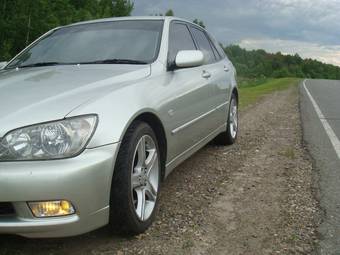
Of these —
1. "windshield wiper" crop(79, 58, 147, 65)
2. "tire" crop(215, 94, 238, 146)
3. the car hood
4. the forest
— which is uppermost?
the forest

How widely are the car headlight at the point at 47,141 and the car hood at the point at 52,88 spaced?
0.16 feet

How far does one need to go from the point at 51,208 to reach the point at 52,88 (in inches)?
36.1

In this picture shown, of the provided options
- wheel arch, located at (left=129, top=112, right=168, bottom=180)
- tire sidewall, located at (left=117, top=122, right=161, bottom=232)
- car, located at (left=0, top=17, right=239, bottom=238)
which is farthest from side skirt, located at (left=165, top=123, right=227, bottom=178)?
tire sidewall, located at (left=117, top=122, right=161, bottom=232)

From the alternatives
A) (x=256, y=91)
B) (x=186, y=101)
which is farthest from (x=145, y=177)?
(x=256, y=91)

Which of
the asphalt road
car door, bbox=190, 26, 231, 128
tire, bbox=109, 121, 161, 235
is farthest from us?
car door, bbox=190, 26, 231, 128

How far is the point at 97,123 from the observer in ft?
9.82

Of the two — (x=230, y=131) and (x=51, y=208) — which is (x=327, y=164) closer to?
(x=230, y=131)

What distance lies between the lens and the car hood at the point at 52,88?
291 centimetres

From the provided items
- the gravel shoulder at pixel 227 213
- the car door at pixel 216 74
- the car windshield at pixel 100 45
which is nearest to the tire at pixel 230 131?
the gravel shoulder at pixel 227 213

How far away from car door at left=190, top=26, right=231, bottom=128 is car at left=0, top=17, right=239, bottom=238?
0.24m

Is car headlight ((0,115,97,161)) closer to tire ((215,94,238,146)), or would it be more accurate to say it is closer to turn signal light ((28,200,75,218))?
turn signal light ((28,200,75,218))

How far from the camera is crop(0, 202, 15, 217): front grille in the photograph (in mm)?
2807

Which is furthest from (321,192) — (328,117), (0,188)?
(328,117)

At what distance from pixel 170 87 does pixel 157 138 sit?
487mm
